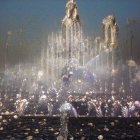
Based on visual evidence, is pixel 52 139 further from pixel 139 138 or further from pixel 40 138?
pixel 139 138

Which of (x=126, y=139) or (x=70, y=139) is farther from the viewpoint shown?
(x=126, y=139)

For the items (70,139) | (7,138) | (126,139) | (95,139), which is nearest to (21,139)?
(7,138)

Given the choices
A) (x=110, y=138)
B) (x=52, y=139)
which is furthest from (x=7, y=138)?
(x=110, y=138)

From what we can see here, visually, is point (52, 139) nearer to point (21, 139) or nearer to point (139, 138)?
point (21, 139)

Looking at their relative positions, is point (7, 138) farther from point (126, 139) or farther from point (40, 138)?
point (126, 139)

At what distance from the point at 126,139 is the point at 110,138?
7.18 metres

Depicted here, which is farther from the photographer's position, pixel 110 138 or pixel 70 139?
pixel 110 138

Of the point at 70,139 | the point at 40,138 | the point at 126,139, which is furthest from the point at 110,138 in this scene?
the point at 40,138

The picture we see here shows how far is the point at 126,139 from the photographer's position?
15675cm

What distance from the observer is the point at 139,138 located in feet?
527

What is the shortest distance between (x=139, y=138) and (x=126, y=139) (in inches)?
305

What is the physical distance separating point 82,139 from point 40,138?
19980 millimetres

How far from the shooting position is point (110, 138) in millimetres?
156750

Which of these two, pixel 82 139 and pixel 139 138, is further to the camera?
pixel 139 138
